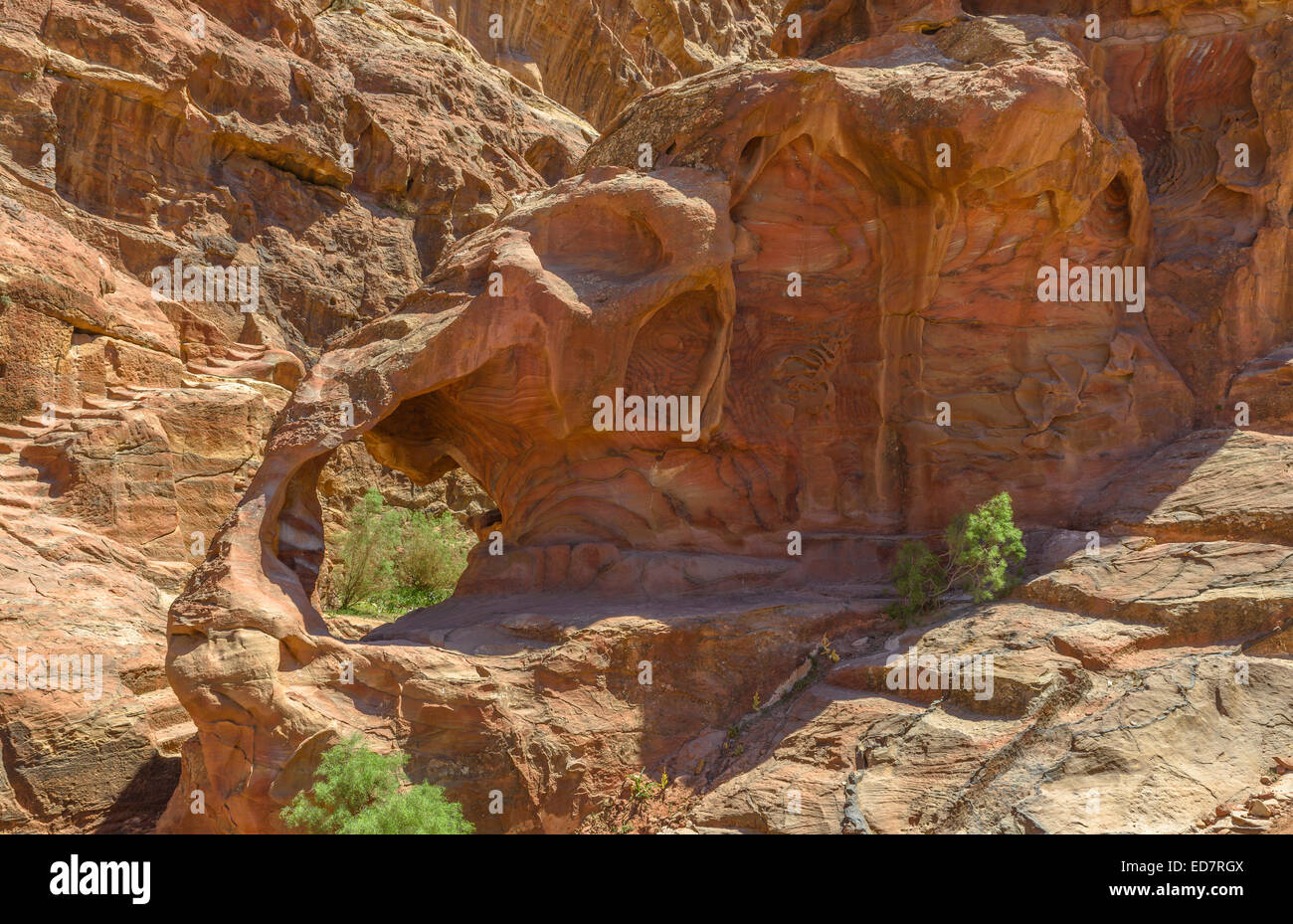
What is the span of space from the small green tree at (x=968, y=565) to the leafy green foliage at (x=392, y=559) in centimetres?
861

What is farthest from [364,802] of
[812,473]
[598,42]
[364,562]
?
[598,42]

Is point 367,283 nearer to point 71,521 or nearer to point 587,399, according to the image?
point 71,521

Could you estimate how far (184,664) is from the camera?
23.6 ft

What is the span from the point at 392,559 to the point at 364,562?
562mm

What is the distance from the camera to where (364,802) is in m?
6.85

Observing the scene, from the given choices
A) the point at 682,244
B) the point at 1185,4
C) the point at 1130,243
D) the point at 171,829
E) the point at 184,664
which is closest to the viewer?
the point at 184,664

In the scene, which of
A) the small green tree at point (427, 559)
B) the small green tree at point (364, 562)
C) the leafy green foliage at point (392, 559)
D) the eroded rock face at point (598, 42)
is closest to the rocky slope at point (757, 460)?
the small green tree at point (364, 562)

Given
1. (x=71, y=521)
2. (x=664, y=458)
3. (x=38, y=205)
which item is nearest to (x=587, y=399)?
(x=664, y=458)

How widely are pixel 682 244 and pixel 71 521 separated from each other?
22.8 feet

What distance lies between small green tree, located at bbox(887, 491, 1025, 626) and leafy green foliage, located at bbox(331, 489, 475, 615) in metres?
8.61

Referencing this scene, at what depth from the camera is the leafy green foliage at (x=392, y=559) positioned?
15992 mm

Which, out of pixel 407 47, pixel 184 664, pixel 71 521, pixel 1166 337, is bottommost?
pixel 184 664

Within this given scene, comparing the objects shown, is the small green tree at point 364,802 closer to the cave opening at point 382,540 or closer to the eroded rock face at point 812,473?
the eroded rock face at point 812,473

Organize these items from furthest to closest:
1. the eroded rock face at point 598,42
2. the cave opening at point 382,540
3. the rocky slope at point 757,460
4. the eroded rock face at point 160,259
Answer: the eroded rock face at point 598,42 → the cave opening at point 382,540 → the eroded rock face at point 160,259 → the rocky slope at point 757,460
